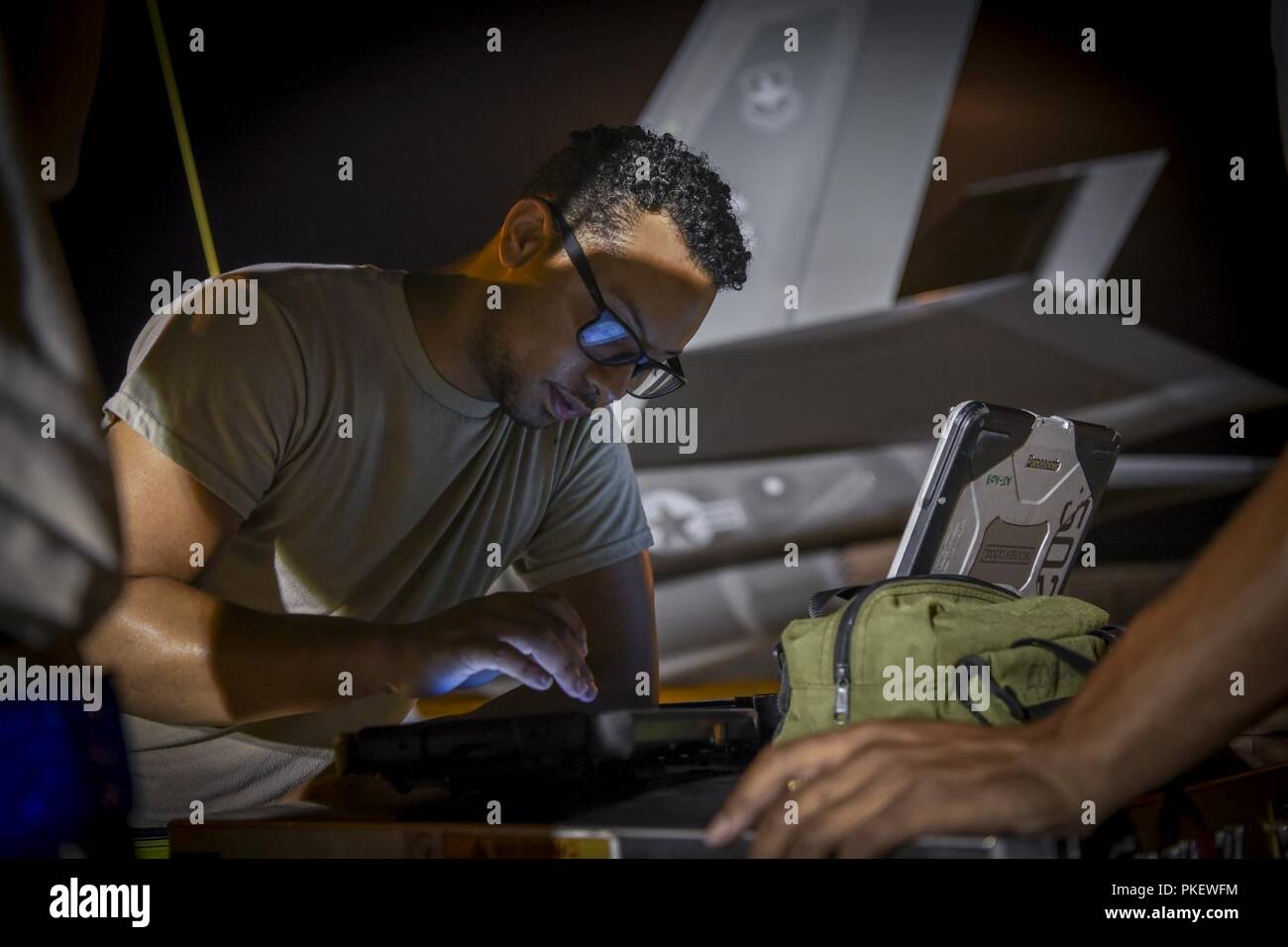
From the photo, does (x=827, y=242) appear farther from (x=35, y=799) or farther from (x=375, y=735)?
(x=35, y=799)

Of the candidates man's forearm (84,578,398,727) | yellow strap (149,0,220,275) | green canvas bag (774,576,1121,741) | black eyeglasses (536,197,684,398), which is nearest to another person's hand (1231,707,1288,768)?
green canvas bag (774,576,1121,741)

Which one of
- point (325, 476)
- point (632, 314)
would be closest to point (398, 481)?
point (325, 476)

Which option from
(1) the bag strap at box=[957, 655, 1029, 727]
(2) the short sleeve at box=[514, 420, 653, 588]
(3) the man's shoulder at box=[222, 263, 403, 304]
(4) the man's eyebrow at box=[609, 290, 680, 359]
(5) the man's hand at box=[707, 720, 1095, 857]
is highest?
(3) the man's shoulder at box=[222, 263, 403, 304]

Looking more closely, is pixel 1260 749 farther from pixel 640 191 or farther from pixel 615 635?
pixel 640 191

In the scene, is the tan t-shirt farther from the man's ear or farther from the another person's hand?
the another person's hand

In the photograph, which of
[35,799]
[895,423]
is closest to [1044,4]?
[895,423]

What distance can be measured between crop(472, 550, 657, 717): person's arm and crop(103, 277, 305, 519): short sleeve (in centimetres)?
64

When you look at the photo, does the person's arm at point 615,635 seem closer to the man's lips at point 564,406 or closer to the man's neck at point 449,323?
the man's lips at point 564,406

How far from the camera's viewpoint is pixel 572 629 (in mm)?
1853

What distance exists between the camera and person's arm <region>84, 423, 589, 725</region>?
1.77 m

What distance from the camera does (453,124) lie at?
2316 millimetres

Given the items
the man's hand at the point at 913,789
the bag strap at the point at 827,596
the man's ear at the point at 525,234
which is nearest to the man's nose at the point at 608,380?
the man's ear at the point at 525,234

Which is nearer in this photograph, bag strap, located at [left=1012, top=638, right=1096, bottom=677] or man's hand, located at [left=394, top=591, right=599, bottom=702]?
bag strap, located at [left=1012, top=638, right=1096, bottom=677]

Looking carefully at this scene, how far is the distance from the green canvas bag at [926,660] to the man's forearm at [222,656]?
3.30ft
